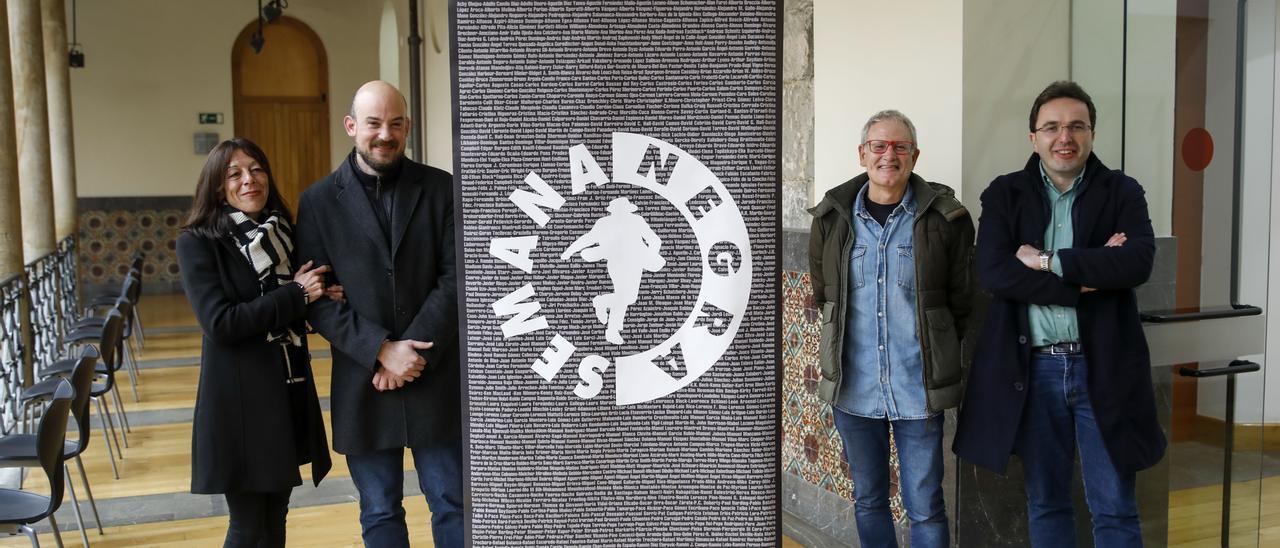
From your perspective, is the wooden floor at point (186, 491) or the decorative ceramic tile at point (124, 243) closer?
the wooden floor at point (186, 491)

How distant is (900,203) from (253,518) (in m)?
1.86

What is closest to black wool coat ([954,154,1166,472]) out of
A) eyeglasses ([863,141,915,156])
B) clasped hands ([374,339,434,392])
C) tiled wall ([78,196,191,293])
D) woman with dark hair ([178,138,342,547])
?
eyeglasses ([863,141,915,156])

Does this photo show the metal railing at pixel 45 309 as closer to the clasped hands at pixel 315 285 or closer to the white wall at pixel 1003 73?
the clasped hands at pixel 315 285

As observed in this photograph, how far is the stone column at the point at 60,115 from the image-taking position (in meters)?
10.3

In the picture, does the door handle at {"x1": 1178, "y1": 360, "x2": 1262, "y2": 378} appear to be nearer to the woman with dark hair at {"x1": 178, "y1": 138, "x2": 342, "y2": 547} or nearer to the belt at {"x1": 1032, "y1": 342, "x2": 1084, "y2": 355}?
the belt at {"x1": 1032, "y1": 342, "x2": 1084, "y2": 355}

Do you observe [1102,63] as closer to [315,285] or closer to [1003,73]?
[1003,73]

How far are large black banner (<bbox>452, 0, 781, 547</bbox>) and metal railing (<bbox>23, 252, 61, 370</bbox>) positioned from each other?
6073mm

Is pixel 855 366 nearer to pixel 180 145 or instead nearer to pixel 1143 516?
pixel 1143 516

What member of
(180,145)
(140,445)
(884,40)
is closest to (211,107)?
(180,145)

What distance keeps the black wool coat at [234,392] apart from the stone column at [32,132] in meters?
6.73

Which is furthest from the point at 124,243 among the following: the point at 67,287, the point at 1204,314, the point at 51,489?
the point at 1204,314

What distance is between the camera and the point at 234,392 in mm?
2715

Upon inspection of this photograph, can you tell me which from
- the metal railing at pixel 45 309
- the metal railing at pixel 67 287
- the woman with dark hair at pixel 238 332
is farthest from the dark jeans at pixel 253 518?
the metal railing at pixel 67 287

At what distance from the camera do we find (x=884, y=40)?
366 centimetres
